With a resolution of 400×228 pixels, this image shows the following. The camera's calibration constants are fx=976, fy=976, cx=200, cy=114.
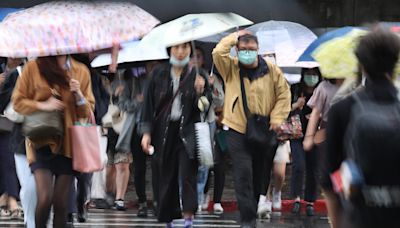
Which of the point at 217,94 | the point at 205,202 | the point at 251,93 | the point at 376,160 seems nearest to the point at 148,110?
the point at 251,93

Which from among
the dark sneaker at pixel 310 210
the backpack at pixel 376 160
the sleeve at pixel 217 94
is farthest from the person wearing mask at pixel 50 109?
the dark sneaker at pixel 310 210

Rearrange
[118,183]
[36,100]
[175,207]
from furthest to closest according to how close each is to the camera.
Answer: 1. [118,183]
2. [175,207]
3. [36,100]

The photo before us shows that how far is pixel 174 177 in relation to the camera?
345 inches

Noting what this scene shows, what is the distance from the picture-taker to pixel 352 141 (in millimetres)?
4480

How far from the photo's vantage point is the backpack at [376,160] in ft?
14.3

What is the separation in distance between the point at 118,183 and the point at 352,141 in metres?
7.81

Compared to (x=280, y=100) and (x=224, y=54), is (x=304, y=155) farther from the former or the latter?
(x=224, y=54)

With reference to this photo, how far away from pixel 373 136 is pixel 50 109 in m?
3.28

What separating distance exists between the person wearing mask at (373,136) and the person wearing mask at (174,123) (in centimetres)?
403

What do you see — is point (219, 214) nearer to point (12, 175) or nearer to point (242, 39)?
point (12, 175)

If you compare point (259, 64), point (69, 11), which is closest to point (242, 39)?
point (259, 64)

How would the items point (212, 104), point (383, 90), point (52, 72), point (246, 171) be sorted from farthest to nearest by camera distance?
1. point (212, 104)
2. point (246, 171)
3. point (52, 72)
4. point (383, 90)

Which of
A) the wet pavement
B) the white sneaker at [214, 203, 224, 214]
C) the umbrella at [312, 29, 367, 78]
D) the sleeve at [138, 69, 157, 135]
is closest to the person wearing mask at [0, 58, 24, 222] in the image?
the wet pavement

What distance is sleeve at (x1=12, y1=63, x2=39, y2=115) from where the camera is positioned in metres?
7.07
